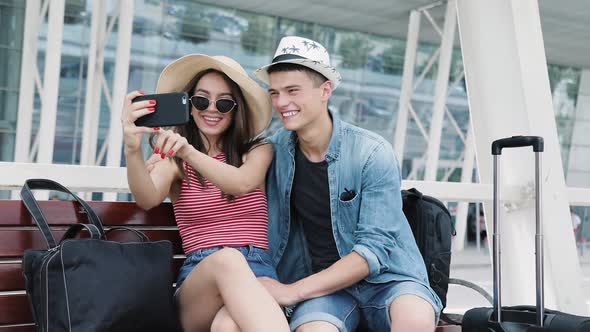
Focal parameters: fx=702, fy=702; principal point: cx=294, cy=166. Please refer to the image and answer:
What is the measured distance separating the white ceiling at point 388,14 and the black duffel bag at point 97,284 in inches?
461

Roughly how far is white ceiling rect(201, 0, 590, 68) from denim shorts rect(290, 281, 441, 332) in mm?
11249

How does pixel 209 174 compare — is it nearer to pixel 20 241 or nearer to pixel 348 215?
pixel 348 215

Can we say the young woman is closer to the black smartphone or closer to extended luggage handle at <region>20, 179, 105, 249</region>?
the black smartphone

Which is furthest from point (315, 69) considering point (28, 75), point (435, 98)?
point (435, 98)

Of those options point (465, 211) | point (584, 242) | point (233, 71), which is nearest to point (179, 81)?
point (233, 71)

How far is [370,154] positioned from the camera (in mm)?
2545

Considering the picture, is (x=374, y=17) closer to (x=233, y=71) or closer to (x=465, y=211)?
(x=465, y=211)

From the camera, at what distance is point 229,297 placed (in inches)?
86.4

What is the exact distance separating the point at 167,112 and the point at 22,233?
0.66 m

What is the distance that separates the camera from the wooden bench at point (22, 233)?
2354 mm

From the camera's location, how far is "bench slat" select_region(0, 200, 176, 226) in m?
2.41

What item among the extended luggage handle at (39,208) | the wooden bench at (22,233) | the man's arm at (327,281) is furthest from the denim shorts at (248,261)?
the extended luggage handle at (39,208)

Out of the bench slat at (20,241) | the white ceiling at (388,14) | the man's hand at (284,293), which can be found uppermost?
the white ceiling at (388,14)

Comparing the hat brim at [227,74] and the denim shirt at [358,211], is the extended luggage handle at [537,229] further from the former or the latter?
the hat brim at [227,74]
